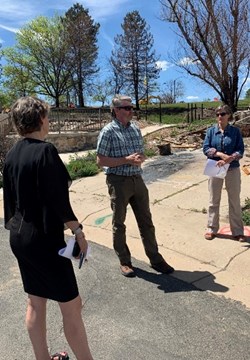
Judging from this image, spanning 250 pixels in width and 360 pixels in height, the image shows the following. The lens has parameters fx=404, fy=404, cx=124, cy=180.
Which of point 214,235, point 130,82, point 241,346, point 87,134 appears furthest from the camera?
point 130,82

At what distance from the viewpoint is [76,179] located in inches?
379

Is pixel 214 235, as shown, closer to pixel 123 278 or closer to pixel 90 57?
pixel 123 278

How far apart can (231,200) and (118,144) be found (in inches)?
70.5

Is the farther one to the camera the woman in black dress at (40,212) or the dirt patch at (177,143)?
the dirt patch at (177,143)

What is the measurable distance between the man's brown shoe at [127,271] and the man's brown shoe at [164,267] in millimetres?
278

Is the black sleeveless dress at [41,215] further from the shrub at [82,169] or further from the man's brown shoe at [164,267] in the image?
the shrub at [82,169]

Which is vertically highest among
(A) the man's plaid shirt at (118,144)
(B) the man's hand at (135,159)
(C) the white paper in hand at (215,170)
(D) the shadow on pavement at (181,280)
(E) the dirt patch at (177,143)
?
(A) the man's plaid shirt at (118,144)

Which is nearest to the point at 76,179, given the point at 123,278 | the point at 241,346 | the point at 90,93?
the point at 123,278

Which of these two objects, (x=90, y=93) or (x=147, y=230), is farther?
(x=90, y=93)

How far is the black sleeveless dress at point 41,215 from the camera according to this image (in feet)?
7.36

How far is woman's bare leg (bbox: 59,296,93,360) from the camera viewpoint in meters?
2.43

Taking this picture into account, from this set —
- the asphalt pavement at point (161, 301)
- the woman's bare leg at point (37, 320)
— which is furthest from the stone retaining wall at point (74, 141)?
the woman's bare leg at point (37, 320)

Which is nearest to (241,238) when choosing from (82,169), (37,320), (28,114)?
(37,320)

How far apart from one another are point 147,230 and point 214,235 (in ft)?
4.27
